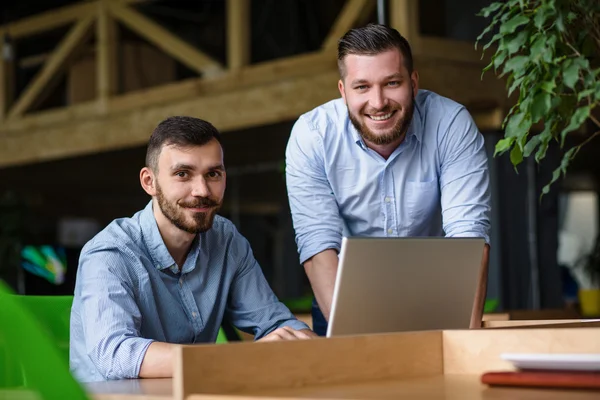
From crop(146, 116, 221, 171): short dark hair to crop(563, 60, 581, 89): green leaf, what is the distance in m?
0.85

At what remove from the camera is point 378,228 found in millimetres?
2818

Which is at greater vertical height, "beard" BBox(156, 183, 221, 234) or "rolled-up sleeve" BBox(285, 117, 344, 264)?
"rolled-up sleeve" BBox(285, 117, 344, 264)

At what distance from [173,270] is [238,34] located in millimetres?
4735

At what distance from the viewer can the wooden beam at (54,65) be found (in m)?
8.46

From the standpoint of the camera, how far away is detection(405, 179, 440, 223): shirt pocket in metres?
2.77

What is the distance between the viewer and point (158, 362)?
1948mm

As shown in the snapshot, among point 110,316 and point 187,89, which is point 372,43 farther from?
point 187,89

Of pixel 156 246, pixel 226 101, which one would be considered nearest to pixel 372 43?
pixel 156 246

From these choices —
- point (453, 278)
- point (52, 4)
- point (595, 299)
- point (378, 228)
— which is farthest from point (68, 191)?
point (453, 278)

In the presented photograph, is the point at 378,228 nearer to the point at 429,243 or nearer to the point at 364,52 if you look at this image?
the point at 364,52

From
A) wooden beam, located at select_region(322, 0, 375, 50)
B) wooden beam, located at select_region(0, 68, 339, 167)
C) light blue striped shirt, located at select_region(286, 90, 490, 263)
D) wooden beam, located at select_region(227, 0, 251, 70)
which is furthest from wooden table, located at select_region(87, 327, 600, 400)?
wooden beam, located at select_region(227, 0, 251, 70)

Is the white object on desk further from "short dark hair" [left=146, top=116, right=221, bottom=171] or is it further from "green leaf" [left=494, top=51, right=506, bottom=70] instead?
"short dark hair" [left=146, top=116, right=221, bottom=171]

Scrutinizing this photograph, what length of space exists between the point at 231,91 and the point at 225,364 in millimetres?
5675

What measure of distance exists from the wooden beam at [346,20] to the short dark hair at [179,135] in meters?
3.76
